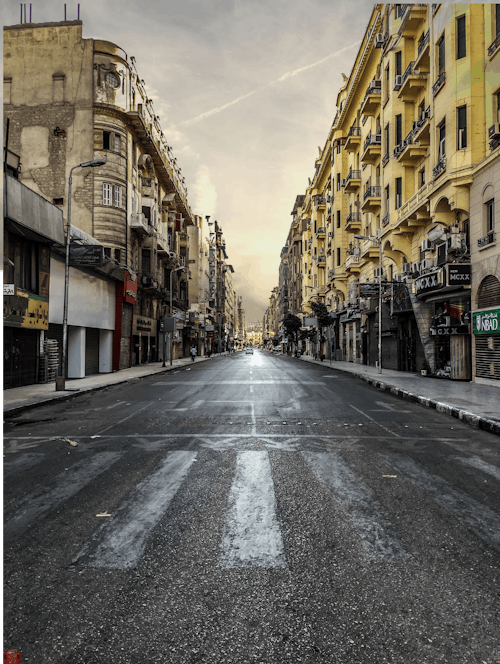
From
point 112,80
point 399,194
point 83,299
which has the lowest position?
point 83,299

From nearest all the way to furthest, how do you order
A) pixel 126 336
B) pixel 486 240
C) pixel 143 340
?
pixel 486 240, pixel 126 336, pixel 143 340

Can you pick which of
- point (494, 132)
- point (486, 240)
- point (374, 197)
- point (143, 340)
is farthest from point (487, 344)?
point (143, 340)

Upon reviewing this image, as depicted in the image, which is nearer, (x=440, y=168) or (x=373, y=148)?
(x=440, y=168)

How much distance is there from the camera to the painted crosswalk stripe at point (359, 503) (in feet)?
13.0

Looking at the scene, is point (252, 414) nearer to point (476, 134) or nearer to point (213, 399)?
point (213, 399)

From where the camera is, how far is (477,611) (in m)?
3.02

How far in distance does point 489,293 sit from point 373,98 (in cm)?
2069

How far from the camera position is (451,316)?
72.7 feet

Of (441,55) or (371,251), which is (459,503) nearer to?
(441,55)

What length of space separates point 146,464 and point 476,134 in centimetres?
1982

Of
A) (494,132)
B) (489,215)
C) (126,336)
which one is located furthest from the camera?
(126,336)

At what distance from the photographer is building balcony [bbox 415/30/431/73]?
906 inches

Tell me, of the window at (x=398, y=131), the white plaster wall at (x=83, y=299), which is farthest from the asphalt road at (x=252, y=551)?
the window at (x=398, y=131)

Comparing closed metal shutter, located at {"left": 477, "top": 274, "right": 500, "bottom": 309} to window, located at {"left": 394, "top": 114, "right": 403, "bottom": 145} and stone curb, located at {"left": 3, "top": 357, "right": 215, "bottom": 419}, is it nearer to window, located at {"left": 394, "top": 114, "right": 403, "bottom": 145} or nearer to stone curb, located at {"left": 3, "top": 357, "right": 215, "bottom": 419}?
window, located at {"left": 394, "top": 114, "right": 403, "bottom": 145}
